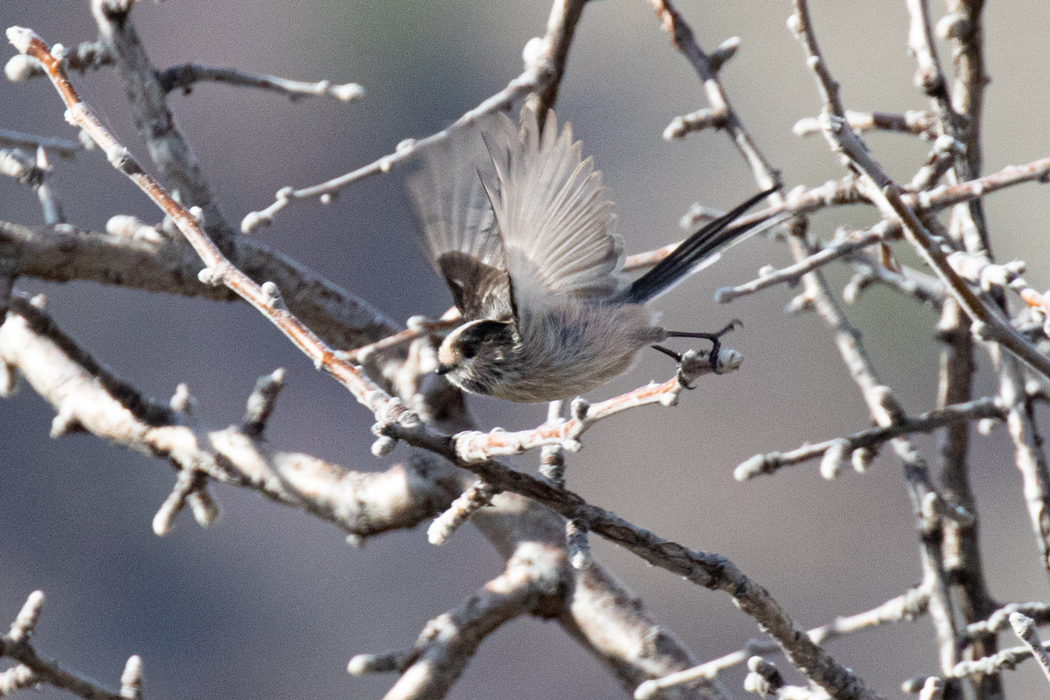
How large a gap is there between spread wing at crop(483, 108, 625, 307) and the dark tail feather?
4 centimetres

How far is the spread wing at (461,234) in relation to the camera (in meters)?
1.05

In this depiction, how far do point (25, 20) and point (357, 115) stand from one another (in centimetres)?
122

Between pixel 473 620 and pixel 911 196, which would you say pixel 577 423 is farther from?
pixel 473 620

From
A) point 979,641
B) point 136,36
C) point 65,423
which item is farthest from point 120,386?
point 979,641

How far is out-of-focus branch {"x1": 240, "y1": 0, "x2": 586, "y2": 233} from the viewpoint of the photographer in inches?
41.5

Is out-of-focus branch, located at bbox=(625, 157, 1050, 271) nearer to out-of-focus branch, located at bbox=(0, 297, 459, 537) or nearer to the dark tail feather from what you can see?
the dark tail feather

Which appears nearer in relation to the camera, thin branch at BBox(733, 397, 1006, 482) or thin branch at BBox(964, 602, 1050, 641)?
thin branch at BBox(964, 602, 1050, 641)

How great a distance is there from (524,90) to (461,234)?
0.20 m

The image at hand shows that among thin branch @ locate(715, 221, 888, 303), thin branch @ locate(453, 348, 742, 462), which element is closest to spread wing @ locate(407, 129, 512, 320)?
thin branch @ locate(715, 221, 888, 303)

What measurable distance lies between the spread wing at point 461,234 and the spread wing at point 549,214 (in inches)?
3.9

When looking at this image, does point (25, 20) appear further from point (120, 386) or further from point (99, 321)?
point (120, 386)

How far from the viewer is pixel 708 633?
3.01 m

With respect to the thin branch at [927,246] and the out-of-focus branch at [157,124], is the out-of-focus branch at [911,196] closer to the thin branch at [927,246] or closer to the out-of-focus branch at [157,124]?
the thin branch at [927,246]

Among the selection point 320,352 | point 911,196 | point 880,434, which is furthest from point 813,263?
point 320,352
